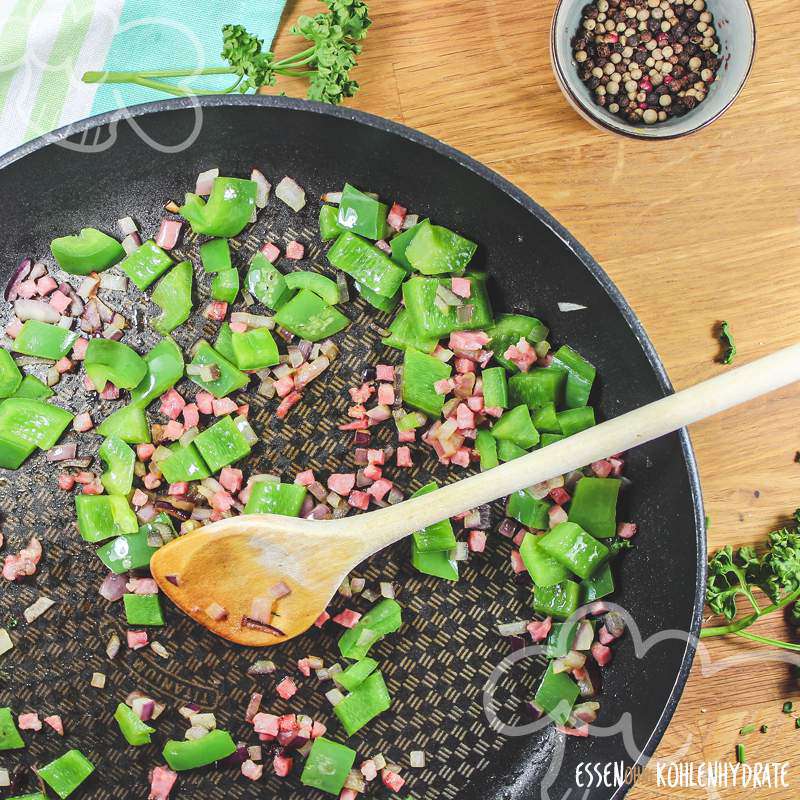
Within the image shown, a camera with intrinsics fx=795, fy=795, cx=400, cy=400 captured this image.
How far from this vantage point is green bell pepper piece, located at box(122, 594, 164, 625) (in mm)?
1639

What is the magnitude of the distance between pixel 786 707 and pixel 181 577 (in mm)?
1309

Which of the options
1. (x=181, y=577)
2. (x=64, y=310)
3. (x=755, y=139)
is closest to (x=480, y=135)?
(x=755, y=139)

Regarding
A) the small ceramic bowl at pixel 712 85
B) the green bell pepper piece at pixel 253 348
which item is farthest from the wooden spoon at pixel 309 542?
the small ceramic bowl at pixel 712 85

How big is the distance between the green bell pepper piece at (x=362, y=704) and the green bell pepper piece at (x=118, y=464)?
0.63 meters

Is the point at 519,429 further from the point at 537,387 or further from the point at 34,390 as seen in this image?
the point at 34,390

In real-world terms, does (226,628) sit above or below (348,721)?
above

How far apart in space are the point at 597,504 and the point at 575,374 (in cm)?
27

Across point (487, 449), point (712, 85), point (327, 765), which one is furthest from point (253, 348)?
point (712, 85)

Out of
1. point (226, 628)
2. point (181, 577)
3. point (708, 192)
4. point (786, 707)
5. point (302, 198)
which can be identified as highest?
point (302, 198)

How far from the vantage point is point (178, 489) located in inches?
65.3

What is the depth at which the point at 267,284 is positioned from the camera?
5.52 feet

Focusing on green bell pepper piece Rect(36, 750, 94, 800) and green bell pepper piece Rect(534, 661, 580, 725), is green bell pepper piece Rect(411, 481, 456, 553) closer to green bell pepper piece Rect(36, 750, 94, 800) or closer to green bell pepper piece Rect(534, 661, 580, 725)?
green bell pepper piece Rect(534, 661, 580, 725)

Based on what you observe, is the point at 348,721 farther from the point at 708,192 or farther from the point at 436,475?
the point at 708,192

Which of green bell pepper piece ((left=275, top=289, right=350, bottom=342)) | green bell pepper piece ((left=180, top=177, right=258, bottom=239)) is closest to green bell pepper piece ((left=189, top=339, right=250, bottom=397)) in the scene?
green bell pepper piece ((left=275, top=289, right=350, bottom=342))
